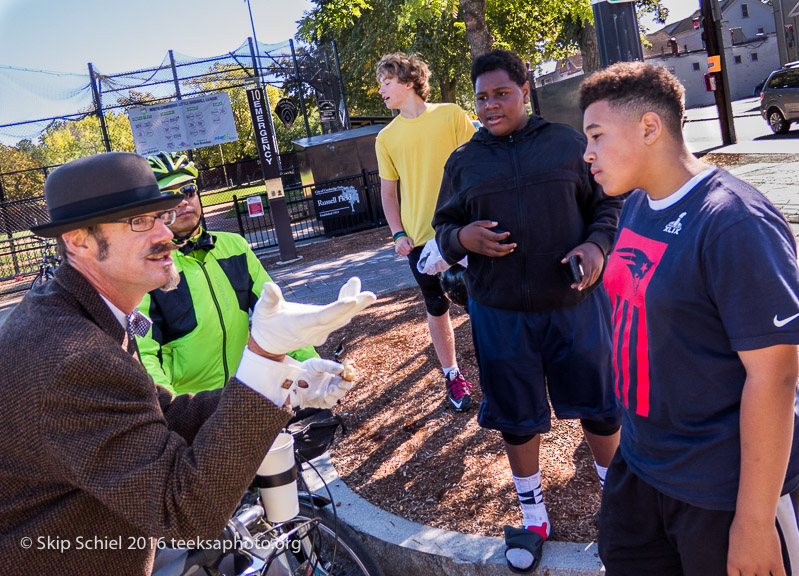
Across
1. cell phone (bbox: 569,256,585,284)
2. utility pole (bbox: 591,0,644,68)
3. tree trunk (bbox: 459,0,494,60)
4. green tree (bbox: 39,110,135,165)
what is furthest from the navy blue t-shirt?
green tree (bbox: 39,110,135,165)

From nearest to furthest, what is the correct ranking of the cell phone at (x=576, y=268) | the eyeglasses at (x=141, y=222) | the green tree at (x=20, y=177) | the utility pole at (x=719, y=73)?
the eyeglasses at (x=141, y=222) < the cell phone at (x=576, y=268) < the utility pole at (x=719, y=73) < the green tree at (x=20, y=177)

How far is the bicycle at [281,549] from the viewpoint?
2.21 meters

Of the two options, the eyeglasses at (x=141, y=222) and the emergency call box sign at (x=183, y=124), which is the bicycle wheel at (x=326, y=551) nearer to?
the eyeglasses at (x=141, y=222)

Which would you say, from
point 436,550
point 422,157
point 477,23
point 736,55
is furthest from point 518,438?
point 736,55

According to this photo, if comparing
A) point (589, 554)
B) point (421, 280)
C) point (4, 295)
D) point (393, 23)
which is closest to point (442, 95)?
point (393, 23)

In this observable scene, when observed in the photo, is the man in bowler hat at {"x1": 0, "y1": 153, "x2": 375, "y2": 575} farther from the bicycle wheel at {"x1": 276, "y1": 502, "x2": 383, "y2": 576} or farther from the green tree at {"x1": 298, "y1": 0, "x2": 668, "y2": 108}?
the green tree at {"x1": 298, "y1": 0, "x2": 668, "y2": 108}

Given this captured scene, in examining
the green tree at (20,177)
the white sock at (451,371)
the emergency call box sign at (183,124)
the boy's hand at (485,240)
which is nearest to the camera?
the boy's hand at (485,240)

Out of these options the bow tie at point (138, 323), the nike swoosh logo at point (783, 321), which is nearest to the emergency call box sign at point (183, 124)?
the bow tie at point (138, 323)

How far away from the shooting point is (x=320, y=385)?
1.92 m

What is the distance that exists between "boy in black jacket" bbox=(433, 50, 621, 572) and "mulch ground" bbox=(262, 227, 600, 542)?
0.35 metres

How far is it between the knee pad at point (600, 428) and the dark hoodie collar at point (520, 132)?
4.14ft

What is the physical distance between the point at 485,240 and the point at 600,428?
3.12 ft

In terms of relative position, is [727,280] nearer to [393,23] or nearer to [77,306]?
[77,306]

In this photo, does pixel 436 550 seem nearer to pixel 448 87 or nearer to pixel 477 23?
pixel 477 23
